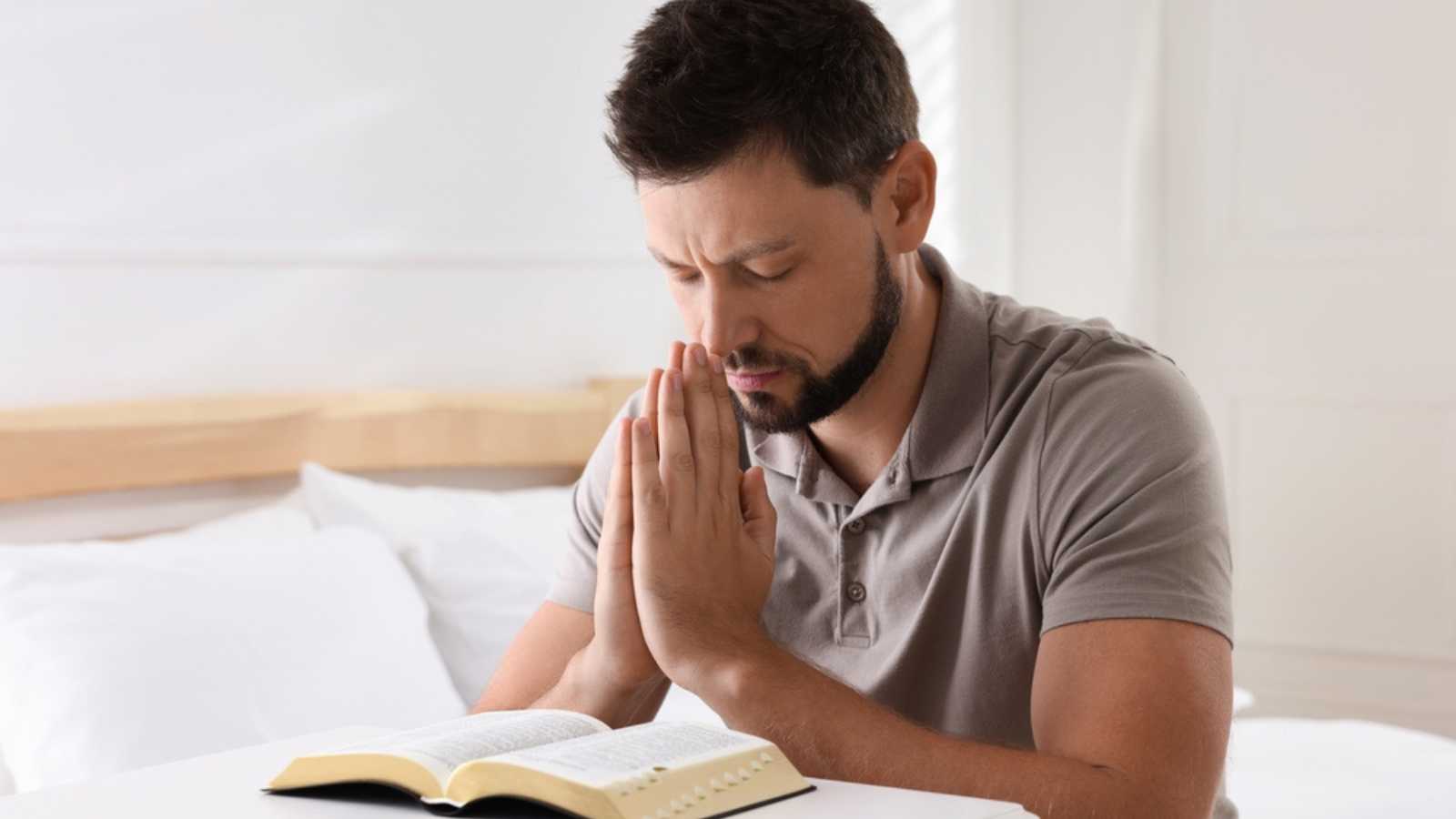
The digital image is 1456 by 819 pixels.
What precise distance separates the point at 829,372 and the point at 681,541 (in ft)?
0.83

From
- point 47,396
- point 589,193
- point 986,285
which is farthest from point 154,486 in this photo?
point 986,285

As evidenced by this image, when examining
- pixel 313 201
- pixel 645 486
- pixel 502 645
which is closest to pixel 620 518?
pixel 645 486

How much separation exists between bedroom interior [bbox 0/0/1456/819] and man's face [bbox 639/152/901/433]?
652 mm

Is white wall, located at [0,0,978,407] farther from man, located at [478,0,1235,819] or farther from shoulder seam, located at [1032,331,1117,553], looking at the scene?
shoulder seam, located at [1032,331,1117,553]

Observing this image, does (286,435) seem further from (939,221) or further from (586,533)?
(939,221)

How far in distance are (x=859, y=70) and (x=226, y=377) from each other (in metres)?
1.20

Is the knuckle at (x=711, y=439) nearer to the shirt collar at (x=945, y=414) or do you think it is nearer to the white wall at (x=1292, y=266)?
the shirt collar at (x=945, y=414)

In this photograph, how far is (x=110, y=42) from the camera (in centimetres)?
214

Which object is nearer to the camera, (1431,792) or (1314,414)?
(1431,792)

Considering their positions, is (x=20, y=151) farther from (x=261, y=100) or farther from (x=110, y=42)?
(x=261, y=100)

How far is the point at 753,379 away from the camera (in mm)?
1481

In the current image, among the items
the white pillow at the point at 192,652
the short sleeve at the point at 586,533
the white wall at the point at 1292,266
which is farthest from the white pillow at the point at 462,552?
the white wall at the point at 1292,266

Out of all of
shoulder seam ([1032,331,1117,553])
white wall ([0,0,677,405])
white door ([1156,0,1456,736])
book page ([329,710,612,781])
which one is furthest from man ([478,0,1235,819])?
white door ([1156,0,1456,736])

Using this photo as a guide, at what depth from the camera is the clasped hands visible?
1282 millimetres
